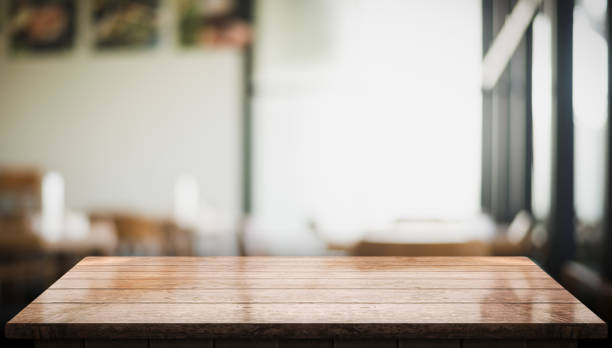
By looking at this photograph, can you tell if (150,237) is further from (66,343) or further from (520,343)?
(520,343)

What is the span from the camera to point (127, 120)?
6324mm

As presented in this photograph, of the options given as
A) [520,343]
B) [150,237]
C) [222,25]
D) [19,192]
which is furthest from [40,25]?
→ [520,343]

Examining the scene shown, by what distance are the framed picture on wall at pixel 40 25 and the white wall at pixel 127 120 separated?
0.11m

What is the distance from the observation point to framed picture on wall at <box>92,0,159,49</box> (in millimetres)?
6285

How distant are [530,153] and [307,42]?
3.03 m

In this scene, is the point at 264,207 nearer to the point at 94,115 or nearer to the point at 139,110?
the point at 139,110

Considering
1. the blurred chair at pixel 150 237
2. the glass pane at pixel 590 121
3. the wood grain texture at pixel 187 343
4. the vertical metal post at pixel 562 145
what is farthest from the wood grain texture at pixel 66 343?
the blurred chair at pixel 150 237

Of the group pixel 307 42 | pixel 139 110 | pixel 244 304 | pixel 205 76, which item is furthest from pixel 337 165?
pixel 244 304

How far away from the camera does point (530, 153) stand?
3928 mm

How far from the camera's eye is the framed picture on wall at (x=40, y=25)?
6.35 meters

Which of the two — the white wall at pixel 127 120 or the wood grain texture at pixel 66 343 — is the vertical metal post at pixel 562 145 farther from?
the white wall at pixel 127 120

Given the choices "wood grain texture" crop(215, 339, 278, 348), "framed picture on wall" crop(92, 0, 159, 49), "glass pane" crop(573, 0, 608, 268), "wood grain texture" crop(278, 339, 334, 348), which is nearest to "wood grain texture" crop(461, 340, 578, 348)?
"wood grain texture" crop(278, 339, 334, 348)

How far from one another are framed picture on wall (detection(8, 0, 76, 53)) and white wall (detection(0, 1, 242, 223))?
11 cm

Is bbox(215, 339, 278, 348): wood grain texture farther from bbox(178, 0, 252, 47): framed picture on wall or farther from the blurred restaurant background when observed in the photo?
bbox(178, 0, 252, 47): framed picture on wall
